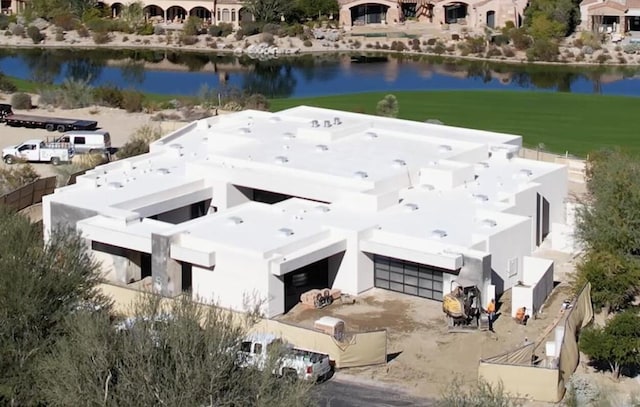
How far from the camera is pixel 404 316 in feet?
93.5

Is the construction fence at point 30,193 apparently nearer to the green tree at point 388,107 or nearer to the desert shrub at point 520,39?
the green tree at point 388,107

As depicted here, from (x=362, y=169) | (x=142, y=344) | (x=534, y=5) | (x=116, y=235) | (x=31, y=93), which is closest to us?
(x=142, y=344)

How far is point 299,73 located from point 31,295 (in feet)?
180

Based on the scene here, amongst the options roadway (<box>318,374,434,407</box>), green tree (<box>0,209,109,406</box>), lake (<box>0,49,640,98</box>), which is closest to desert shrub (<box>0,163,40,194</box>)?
green tree (<box>0,209,109,406</box>)

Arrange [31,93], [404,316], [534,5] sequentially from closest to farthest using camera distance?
[404,316]
[31,93]
[534,5]

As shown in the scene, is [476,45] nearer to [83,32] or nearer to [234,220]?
[83,32]

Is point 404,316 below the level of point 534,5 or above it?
below

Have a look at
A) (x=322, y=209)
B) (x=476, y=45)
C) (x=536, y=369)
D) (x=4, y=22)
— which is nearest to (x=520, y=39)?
(x=476, y=45)

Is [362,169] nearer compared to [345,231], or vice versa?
[345,231]

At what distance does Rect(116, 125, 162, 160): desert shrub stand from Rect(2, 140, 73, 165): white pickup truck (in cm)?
168

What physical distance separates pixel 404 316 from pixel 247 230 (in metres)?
4.15

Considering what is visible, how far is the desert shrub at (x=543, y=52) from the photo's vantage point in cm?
7838

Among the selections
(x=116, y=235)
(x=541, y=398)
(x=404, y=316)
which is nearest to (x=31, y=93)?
(x=116, y=235)

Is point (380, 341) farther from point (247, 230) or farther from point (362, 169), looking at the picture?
point (362, 169)
